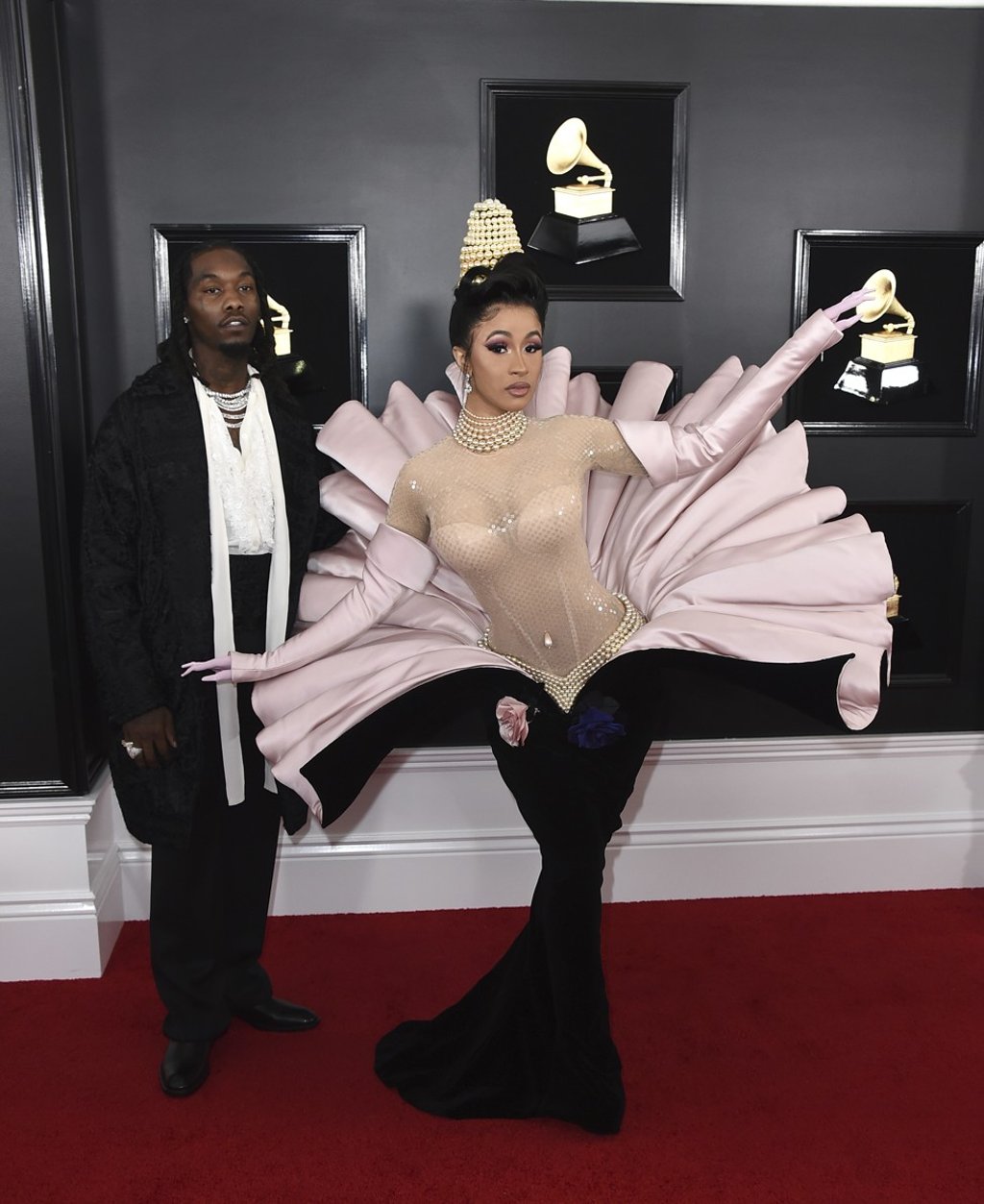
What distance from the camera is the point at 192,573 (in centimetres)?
240

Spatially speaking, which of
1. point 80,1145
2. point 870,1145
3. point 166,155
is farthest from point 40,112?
point 870,1145

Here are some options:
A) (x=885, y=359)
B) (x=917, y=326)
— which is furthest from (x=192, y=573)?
(x=917, y=326)

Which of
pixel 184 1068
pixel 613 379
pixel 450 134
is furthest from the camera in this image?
→ pixel 613 379

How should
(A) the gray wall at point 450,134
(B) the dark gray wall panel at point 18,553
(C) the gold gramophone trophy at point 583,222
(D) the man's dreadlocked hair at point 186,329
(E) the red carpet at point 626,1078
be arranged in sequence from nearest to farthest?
1. (E) the red carpet at point 626,1078
2. (D) the man's dreadlocked hair at point 186,329
3. (B) the dark gray wall panel at point 18,553
4. (A) the gray wall at point 450,134
5. (C) the gold gramophone trophy at point 583,222

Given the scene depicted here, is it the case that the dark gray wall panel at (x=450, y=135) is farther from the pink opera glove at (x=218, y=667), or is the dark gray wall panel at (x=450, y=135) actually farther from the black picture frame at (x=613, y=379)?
the pink opera glove at (x=218, y=667)

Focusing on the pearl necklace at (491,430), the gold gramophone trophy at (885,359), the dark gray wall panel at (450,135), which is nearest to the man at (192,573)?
the pearl necklace at (491,430)

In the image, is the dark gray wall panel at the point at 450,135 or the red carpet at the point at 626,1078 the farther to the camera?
the dark gray wall panel at the point at 450,135

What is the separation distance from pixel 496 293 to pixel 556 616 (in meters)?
0.64

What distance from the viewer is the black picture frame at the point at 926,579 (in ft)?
10.8

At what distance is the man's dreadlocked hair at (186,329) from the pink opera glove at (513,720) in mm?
941

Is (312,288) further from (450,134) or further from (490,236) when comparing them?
(490,236)

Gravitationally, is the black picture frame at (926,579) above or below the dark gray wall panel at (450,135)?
below

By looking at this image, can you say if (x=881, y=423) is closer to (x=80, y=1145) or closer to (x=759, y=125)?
(x=759, y=125)

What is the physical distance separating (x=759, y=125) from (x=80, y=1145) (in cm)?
298
